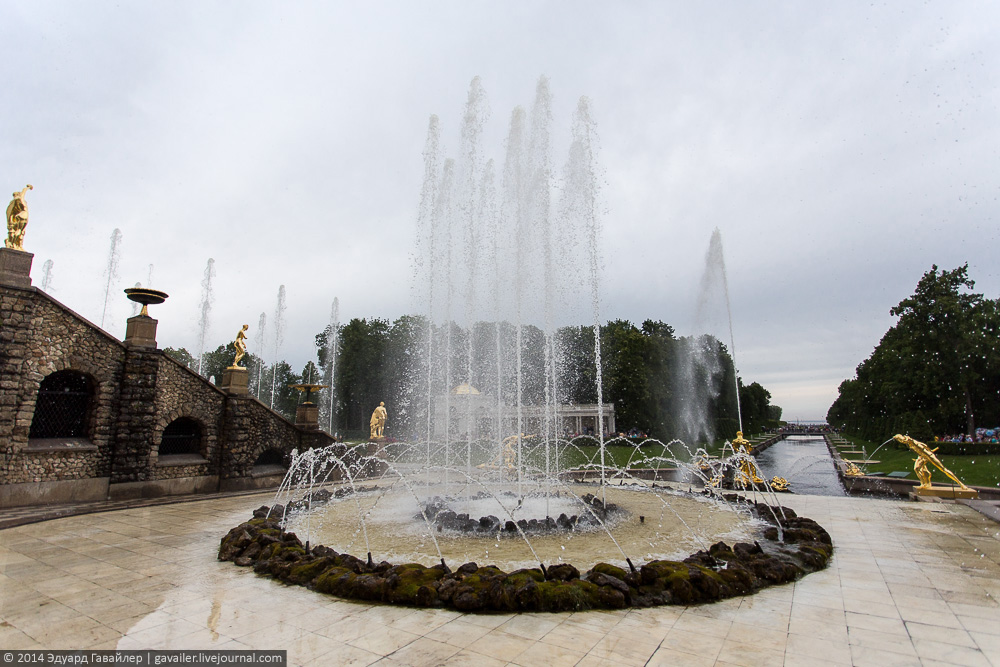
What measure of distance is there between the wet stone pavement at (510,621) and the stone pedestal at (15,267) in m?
8.53

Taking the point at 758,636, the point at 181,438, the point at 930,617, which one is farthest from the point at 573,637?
the point at 181,438

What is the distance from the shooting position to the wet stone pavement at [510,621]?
4.64m

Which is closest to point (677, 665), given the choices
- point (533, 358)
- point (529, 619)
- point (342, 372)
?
point (529, 619)

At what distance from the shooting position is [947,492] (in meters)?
15.1

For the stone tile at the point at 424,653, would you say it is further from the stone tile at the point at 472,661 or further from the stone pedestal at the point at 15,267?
the stone pedestal at the point at 15,267

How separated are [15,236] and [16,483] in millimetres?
6670

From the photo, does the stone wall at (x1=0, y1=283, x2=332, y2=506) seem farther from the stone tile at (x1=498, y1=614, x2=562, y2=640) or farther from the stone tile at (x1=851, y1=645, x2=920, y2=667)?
the stone tile at (x1=851, y1=645, x2=920, y2=667)

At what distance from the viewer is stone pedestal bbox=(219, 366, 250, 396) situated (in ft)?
61.4

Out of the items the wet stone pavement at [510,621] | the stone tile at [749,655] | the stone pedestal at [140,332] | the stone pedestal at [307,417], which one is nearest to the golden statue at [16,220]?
the stone pedestal at [140,332]

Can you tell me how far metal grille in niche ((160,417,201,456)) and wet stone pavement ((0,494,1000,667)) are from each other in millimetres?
9431

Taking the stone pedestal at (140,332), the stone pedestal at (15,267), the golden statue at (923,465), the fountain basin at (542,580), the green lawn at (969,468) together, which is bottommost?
the green lawn at (969,468)

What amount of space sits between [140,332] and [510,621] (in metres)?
16.0

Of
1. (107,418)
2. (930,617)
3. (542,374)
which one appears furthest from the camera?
(542,374)

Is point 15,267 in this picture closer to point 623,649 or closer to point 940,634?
point 623,649
